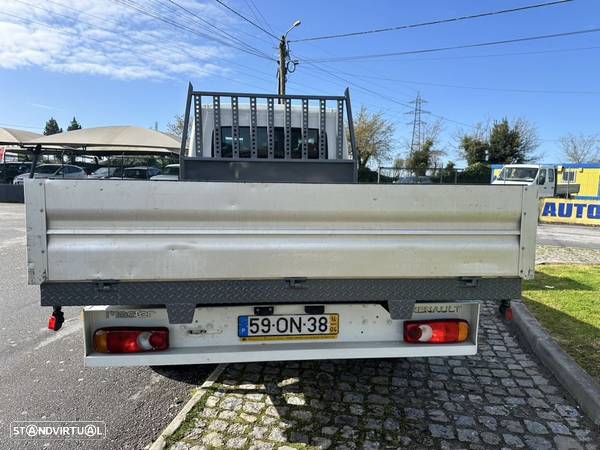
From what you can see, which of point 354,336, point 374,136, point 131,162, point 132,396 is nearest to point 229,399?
point 132,396

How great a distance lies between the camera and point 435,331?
8.96 ft

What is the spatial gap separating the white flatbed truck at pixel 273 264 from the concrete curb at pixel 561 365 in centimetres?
102

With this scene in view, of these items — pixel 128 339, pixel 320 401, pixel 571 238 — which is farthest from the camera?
pixel 571 238

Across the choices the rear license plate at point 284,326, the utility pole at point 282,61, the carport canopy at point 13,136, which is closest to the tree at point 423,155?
the utility pole at point 282,61

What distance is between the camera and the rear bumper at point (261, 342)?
2.53m

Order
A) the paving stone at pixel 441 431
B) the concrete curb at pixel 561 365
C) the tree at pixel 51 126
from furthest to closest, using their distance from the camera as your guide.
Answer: the tree at pixel 51 126 → the concrete curb at pixel 561 365 → the paving stone at pixel 441 431

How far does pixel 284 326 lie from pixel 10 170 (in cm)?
2910

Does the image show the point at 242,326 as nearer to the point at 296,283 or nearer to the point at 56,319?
the point at 296,283

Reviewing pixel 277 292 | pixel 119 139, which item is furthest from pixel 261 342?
pixel 119 139

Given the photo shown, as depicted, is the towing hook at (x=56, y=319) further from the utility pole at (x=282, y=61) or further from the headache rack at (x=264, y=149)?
the utility pole at (x=282, y=61)

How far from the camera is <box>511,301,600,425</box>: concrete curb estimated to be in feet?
9.72

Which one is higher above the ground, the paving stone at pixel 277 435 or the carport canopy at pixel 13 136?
the carport canopy at pixel 13 136

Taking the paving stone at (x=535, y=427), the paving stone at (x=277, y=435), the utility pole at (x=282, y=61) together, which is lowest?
the paving stone at (x=535, y=427)

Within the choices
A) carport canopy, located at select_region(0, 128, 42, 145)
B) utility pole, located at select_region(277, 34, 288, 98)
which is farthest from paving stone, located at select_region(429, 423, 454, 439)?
carport canopy, located at select_region(0, 128, 42, 145)
